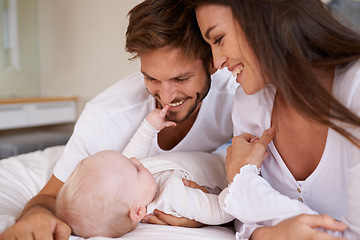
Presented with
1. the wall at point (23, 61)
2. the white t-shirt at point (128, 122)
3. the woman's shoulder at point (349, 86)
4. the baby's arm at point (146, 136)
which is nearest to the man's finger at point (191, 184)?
the baby's arm at point (146, 136)

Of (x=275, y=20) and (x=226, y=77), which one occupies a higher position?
(x=275, y=20)

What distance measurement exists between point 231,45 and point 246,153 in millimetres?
353

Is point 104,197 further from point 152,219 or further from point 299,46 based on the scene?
point 299,46

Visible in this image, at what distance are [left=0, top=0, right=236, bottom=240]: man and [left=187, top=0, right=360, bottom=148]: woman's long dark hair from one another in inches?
18.8

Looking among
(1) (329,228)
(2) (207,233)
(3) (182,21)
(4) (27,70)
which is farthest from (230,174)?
(4) (27,70)

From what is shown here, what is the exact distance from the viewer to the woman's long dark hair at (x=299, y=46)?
105cm

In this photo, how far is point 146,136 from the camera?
1642 mm

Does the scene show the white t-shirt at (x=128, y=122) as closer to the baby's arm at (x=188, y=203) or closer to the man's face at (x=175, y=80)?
the man's face at (x=175, y=80)

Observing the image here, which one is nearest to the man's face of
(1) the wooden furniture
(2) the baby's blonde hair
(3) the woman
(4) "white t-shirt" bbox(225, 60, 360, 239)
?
(3) the woman

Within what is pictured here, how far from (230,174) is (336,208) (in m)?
0.35

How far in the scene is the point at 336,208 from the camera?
122cm

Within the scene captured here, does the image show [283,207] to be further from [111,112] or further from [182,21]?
[111,112]

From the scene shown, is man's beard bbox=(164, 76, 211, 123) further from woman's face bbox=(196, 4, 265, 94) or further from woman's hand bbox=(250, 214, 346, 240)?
woman's hand bbox=(250, 214, 346, 240)

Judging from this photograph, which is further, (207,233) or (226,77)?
(226,77)
